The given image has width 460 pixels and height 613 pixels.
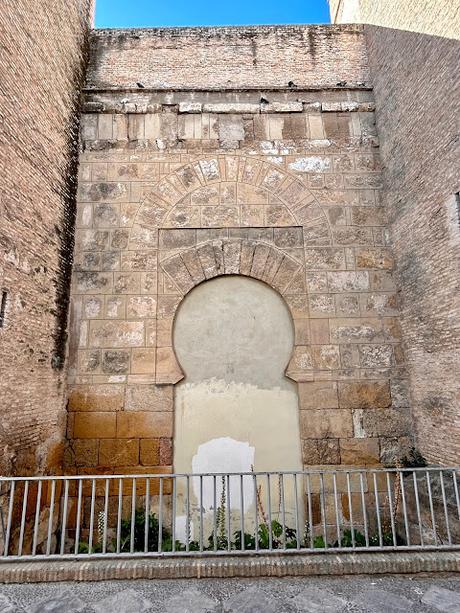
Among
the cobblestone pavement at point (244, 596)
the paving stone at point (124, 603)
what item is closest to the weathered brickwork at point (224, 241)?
the cobblestone pavement at point (244, 596)

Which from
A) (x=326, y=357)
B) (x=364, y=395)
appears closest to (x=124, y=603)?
(x=326, y=357)

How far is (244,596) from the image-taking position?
3.13 m

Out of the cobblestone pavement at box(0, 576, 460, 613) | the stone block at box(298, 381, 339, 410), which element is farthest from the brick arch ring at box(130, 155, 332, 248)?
the cobblestone pavement at box(0, 576, 460, 613)

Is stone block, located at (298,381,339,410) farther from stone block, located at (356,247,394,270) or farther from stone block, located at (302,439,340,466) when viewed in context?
stone block, located at (356,247,394,270)

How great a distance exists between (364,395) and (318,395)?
0.74m

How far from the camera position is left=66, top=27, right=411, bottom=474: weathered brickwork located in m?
6.25

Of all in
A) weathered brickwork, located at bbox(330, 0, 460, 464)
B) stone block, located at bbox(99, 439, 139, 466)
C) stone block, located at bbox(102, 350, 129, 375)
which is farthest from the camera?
stone block, located at bbox(102, 350, 129, 375)

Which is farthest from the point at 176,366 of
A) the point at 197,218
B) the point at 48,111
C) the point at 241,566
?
the point at 48,111

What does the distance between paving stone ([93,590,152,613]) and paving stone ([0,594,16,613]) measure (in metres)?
0.59

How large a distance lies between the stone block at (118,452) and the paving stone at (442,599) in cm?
420

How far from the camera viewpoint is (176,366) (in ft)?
20.9

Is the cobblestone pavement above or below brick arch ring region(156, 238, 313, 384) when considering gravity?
below

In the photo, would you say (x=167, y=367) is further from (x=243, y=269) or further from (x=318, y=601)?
(x=318, y=601)

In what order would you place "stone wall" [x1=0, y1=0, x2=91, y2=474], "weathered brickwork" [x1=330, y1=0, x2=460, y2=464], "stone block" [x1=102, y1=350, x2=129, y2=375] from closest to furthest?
1. "stone wall" [x1=0, y1=0, x2=91, y2=474]
2. "weathered brickwork" [x1=330, y1=0, x2=460, y2=464]
3. "stone block" [x1=102, y1=350, x2=129, y2=375]
